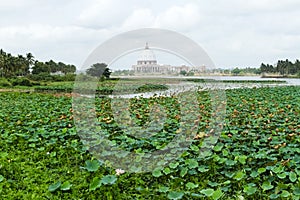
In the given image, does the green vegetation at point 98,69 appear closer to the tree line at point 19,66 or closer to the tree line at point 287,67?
the tree line at point 19,66

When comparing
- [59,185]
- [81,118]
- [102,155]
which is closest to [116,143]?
[102,155]

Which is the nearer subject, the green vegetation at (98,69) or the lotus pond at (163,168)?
the lotus pond at (163,168)

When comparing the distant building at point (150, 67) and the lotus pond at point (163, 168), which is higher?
the distant building at point (150, 67)

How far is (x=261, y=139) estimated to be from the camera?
12.3 ft

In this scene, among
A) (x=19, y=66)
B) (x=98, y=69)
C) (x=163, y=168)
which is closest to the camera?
(x=163, y=168)

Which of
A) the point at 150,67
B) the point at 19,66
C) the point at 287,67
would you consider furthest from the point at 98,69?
the point at 287,67

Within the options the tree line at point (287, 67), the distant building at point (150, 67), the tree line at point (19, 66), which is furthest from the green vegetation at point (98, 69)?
the tree line at point (287, 67)

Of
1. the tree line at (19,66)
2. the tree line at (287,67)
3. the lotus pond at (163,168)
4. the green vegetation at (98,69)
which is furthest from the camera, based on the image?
the tree line at (287,67)

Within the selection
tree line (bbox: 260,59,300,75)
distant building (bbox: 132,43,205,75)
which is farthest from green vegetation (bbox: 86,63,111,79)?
tree line (bbox: 260,59,300,75)

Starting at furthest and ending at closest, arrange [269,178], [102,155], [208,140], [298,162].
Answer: [208,140], [102,155], [298,162], [269,178]

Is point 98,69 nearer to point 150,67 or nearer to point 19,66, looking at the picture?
point 150,67

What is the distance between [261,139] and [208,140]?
594 mm

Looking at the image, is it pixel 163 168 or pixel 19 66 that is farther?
pixel 19 66

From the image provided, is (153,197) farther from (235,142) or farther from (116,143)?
(235,142)
